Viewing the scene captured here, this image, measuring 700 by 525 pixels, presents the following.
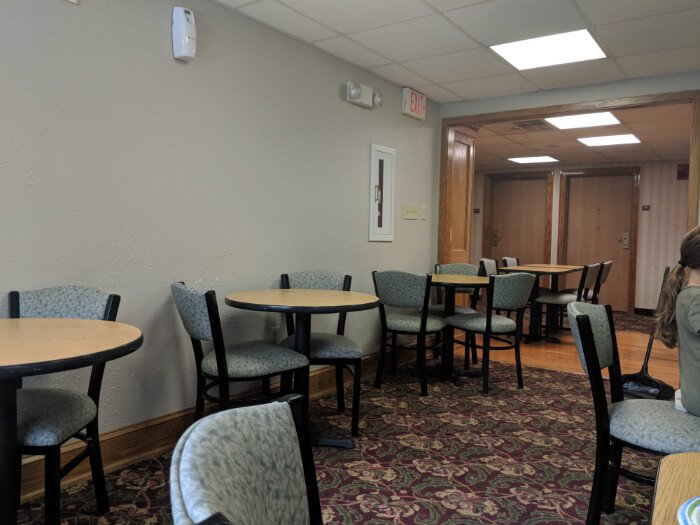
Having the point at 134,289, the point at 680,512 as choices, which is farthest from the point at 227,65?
the point at 680,512

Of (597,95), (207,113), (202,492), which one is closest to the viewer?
(202,492)

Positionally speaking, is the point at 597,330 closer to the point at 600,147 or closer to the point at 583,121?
the point at 583,121

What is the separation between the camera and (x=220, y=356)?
2.40m

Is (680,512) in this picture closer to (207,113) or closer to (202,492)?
(202,492)

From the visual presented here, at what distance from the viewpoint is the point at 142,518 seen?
209cm

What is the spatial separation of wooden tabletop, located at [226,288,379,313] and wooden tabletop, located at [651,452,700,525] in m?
1.76

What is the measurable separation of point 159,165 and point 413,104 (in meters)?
2.68

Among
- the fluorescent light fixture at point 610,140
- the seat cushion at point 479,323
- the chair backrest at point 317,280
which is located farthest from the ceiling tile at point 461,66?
the fluorescent light fixture at point 610,140

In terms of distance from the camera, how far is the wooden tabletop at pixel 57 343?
1346 millimetres

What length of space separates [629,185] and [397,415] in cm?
695

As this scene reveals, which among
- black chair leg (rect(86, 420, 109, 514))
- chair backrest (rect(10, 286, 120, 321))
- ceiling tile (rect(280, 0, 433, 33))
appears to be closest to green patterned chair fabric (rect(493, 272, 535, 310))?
ceiling tile (rect(280, 0, 433, 33))

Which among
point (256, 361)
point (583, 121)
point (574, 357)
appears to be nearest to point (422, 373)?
point (256, 361)

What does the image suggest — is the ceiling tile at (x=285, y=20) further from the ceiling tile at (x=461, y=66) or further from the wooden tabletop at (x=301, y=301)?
the wooden tabletop at (x=301, y=301)

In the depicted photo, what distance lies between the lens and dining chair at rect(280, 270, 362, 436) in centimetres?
296
